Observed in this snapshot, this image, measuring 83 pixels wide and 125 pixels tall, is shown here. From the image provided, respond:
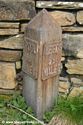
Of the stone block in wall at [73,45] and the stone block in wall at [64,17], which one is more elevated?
the stone block in wall at [64,17]

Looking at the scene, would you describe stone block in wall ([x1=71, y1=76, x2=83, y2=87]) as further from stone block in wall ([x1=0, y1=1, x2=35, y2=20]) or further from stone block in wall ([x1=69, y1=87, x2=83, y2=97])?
stone block in wall ([x1=0, y1=1, x2=35, y2=20])

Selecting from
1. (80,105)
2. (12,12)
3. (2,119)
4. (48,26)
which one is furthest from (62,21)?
(2,119)

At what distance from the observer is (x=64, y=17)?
9.37 feet

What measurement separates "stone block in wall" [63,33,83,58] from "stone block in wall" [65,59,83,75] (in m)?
0.06

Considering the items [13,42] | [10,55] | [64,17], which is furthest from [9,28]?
[64,17]

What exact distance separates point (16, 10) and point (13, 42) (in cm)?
29

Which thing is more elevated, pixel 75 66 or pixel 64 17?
pixel 64 17

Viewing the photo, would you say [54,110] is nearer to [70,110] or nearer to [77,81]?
[70,110]

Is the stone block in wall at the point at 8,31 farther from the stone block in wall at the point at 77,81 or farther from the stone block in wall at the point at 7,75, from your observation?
the stone block in wall at the point at 77,81

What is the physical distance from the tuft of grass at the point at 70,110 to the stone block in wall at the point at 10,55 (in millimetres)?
548

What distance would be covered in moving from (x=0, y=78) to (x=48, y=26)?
71 cm

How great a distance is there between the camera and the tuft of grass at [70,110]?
113 inches

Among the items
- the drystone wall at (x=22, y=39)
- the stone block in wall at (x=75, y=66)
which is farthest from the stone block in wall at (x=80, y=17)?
the stone block in wall at (x=75, y=66)

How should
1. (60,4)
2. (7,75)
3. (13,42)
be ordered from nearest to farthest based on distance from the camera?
(60,4), (13,42), (7,75)
